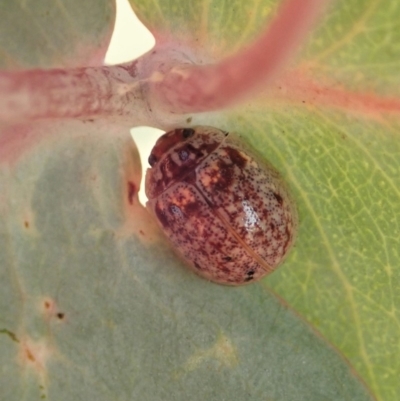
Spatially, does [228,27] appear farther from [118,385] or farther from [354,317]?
[118,385]

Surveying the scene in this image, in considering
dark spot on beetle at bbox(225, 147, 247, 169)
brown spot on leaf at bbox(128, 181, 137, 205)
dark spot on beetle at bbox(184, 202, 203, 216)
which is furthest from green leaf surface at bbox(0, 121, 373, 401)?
dark spot on beetle at bbox(225, 147, 247, 169)

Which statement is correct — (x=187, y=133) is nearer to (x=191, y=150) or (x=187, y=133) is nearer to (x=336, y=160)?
(x=191, y=150)

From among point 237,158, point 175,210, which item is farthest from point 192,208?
point 237,158

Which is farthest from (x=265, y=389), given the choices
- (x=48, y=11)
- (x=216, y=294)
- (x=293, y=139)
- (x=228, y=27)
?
(x=48, y=11)

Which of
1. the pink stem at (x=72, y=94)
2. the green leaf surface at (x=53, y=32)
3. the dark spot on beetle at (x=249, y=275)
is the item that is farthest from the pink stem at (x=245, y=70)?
the dark spot on beetle at (x=249, y=275)

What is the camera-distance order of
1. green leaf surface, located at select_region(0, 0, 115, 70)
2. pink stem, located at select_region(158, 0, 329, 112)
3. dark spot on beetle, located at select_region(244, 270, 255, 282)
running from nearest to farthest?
1. pink stem, located at select_region(158, 0, 329, 112)
2. green leaf surface, located at select_region(0, 0, 115, 70)
3. dark spot on beetle, located at select_region(244, 270, 255, 282)

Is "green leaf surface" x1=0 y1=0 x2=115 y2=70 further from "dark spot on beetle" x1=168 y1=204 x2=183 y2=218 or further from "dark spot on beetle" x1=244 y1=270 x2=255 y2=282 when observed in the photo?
"dark spot on beetle" x1=244 y1=270 x2=255 y2=282
